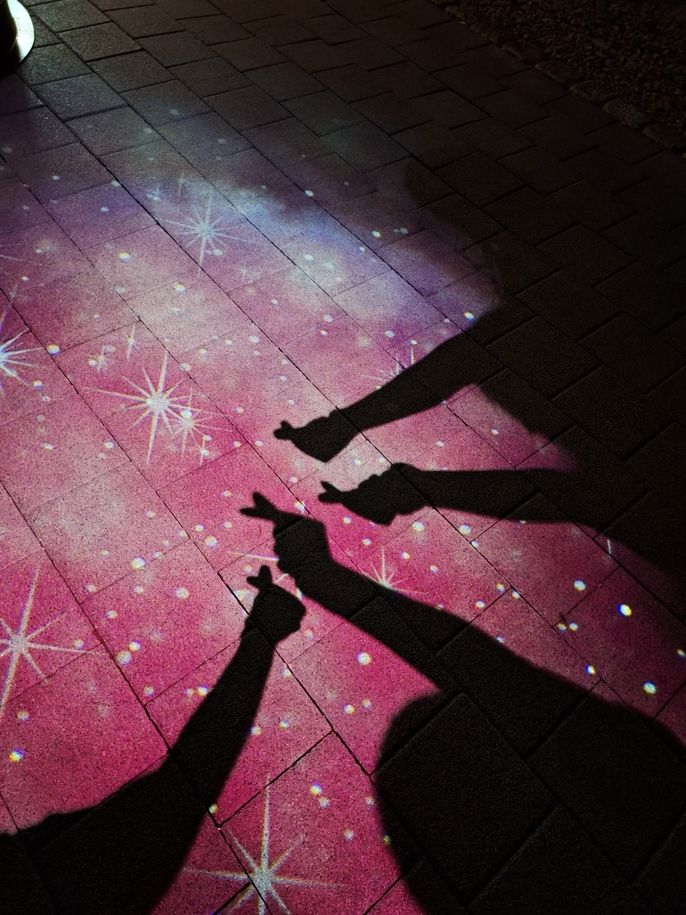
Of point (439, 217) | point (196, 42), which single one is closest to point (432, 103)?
point (439, 217)

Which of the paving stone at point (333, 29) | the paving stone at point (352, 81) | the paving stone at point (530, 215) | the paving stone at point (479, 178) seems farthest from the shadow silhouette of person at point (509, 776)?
the paving stone at point (333, 29)

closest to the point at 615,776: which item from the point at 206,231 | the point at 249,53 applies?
the point at 206,231

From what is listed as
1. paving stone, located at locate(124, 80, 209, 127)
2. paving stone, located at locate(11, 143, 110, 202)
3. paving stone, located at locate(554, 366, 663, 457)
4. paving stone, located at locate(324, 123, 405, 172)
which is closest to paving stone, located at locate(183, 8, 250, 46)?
paving stone, located at locate(124, 80, 209, 127)

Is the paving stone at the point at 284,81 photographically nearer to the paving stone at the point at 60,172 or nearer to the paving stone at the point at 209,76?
the paving stone at the point at 209,76

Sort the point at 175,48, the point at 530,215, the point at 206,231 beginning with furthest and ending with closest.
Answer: the point at 175,48
the point at 530,215
the point at 206,231

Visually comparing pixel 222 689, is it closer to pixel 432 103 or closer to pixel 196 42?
pixel 432 103

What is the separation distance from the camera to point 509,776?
1956mm

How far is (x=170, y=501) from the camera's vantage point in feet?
7.70

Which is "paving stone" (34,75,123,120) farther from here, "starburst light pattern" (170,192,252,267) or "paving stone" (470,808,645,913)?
"paving stone" (470,808,645,913)

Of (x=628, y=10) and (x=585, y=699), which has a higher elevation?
(x=628, y=10)

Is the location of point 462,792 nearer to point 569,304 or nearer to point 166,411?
point 166,411

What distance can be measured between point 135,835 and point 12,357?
1.86m

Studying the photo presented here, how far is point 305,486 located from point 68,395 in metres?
1.01

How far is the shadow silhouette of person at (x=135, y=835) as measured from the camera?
5.38 ft
